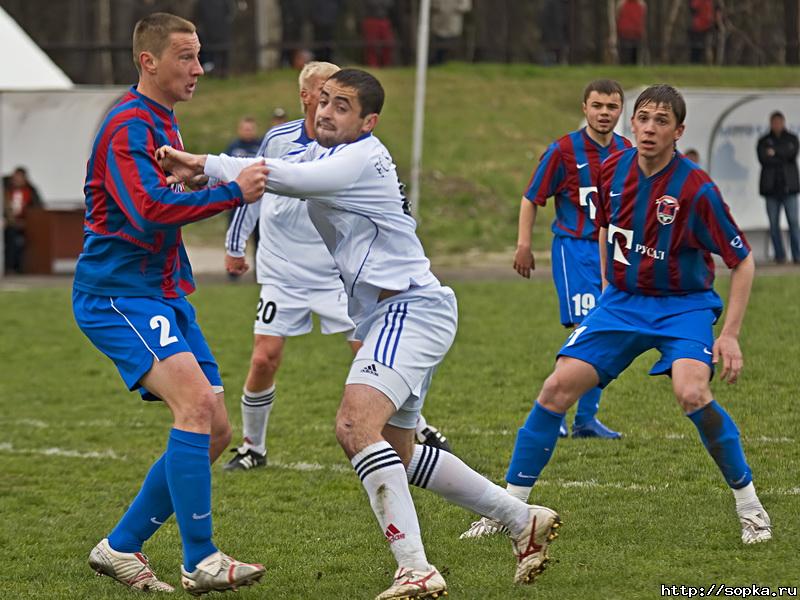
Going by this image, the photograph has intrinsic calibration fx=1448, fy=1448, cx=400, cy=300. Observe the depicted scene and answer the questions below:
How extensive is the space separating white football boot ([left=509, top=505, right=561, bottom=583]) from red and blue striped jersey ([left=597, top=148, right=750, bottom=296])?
119cm

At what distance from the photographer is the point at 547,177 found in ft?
27.5

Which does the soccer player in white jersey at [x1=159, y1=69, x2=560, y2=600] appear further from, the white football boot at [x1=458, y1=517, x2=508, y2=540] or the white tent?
the white tent

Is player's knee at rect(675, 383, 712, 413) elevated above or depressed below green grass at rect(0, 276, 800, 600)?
above

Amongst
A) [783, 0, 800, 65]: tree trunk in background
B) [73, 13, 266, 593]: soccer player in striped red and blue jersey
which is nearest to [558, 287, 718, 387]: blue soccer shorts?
[73, 13, 266, 593]: soccer player in striped red and blue jersey

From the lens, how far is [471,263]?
2089 centimetres

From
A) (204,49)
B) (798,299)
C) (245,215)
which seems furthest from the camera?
(204,49)

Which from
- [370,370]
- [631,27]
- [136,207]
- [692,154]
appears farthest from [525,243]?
Result: [631,27]

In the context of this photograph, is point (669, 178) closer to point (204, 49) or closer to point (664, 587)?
point (664, 587)

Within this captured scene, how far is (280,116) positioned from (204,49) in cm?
1527

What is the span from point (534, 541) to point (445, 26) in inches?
1014

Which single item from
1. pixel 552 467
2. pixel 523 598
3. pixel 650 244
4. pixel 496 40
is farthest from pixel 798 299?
pixel 496 40

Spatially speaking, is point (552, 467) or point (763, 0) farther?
→ point (763, 0)

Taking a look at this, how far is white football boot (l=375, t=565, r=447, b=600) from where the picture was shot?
5.13m

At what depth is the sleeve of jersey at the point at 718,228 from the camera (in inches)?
235
